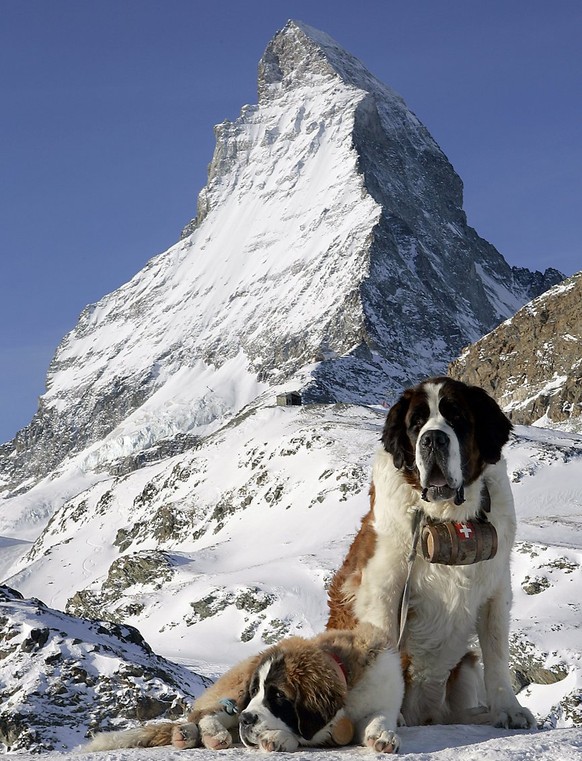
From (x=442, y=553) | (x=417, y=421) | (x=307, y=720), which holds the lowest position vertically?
(x=307, y=720)

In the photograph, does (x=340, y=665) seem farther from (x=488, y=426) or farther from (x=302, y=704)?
(x=488, y=426)

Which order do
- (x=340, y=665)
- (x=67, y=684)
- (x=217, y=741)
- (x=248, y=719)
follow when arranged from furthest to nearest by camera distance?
(x=67, y=684), (x=340, y=665), (x=217, y=741), (x=248, y=719)

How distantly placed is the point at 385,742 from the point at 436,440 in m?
1.85

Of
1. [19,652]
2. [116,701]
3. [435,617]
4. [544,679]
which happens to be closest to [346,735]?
[435,617]

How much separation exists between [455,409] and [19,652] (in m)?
13.9

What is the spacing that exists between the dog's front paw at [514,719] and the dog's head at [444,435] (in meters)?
1.37

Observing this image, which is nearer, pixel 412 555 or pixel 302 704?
pixel 302 704

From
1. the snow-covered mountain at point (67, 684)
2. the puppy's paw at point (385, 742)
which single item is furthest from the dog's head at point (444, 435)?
the snow-covered mountain at point (67, 684)

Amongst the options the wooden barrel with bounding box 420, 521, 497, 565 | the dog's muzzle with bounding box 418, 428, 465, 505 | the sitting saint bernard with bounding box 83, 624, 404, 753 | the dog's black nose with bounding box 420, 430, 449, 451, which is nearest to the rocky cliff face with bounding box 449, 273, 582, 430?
the wooden barrel with bounding box 420, 521, 497, 565

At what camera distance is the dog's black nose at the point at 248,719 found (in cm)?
468

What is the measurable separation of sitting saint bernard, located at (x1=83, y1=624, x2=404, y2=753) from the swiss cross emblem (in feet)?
2.80

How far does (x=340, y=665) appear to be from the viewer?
493cm

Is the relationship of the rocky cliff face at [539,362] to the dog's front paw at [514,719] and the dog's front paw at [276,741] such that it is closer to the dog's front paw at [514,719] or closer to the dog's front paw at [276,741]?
the dog's front paw at [514,719]

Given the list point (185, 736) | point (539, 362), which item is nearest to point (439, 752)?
point (185, 736)
